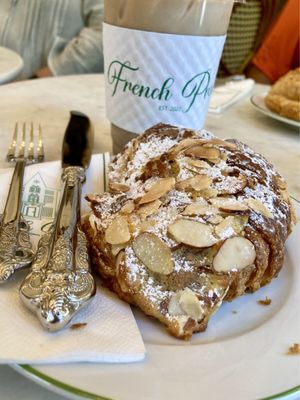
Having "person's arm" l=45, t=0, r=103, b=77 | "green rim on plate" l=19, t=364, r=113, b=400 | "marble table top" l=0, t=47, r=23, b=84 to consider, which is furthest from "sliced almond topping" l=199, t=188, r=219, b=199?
"person's arm" l=45, t=0, r=103, b=77

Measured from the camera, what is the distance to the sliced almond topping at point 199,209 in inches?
18.2

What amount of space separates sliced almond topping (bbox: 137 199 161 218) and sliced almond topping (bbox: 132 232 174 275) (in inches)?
1.1

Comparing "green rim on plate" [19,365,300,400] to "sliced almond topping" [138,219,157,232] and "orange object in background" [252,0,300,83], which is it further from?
"orange object in background" [252,0,300,83]

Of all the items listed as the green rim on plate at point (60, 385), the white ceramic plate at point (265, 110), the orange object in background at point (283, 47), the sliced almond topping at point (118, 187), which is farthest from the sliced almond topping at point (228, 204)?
the orange object in background at point (283, 47)

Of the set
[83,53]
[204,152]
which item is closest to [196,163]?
[204,152]

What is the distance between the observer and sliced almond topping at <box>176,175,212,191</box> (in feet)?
1.62

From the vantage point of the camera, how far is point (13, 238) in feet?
1.53

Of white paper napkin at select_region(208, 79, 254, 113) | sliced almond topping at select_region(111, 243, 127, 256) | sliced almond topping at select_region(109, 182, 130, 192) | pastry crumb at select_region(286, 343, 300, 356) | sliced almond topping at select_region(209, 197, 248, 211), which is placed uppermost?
sliced almond topping at select_region(209, 197, 248, 211)

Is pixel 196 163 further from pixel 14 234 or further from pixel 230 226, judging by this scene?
pixel 14 234

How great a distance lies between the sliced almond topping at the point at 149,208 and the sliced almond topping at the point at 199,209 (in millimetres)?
30

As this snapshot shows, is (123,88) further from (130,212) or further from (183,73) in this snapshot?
(130,212)

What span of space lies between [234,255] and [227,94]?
0.90m

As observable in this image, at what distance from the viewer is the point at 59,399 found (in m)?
0.38

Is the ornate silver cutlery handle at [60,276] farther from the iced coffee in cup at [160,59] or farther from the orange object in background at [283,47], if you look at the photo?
the orange object in background at [283,47]
